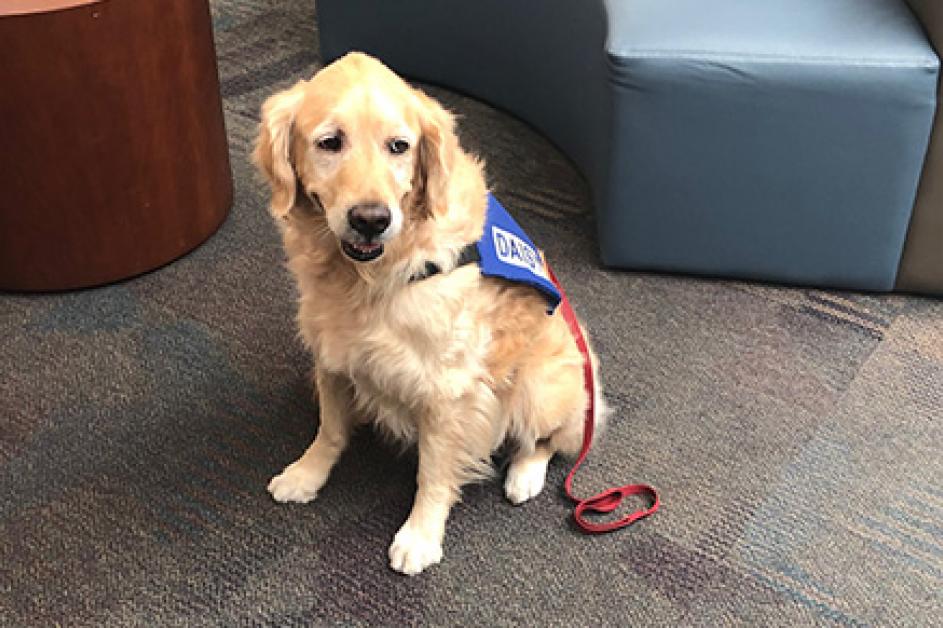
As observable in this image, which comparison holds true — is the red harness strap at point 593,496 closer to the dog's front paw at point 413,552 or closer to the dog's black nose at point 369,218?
the dog's front paw at point 413,552

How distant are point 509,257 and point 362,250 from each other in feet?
0.90

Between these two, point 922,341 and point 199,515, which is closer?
point 199,515

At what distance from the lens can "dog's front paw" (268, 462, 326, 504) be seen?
5.69 feet

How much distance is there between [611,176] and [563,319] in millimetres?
616

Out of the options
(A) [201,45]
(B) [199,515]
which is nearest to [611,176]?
(A) [201,45]

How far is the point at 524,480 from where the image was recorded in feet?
5.77

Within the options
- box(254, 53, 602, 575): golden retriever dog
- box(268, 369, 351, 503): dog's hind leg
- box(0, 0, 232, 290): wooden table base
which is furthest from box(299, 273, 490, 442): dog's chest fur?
box(0, 0, 232, 290): wooden table base

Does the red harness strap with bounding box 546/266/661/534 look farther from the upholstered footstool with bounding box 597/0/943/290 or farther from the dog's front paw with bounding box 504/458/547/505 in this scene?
the upholstered footstool with bounding box 597/0/943/290

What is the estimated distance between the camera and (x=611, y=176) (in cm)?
226

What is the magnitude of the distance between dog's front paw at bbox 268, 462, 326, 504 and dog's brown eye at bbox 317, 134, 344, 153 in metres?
0.62

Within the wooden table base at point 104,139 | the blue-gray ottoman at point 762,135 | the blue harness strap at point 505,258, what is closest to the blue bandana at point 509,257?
the blue harness strap at point 505,258

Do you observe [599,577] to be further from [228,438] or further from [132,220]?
[132,220]

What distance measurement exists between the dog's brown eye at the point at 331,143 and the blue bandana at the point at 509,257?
0.94 feet

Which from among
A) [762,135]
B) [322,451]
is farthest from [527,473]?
[762,135]
